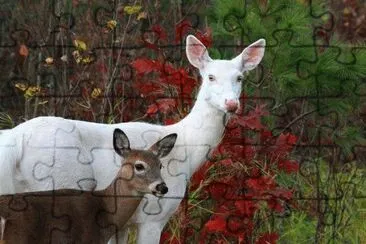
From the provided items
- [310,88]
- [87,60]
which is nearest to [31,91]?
[87,60]

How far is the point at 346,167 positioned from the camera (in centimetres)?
1073

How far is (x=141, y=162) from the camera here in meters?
7.66

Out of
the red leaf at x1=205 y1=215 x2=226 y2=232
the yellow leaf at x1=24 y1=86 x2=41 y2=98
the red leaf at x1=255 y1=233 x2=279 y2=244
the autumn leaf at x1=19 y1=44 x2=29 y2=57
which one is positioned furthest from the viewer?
the autumn leaf at x1=19 y1=44 x2=29 y2=57

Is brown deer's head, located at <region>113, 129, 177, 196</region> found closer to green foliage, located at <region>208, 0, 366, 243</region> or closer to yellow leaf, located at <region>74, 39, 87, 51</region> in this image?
green foliage, located at <region>208, 0, 366, 243</region>

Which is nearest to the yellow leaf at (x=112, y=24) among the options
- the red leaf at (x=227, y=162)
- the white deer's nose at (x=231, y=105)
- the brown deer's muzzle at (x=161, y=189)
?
the red leaf at (x=227, y=162)

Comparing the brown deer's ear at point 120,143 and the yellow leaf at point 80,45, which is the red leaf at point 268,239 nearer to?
the brown deer's ear at point 120,143

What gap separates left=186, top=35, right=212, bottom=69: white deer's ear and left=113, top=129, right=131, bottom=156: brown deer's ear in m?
0.99

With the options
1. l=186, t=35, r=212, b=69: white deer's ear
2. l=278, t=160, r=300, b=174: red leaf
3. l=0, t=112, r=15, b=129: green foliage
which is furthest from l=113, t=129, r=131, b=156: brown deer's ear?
l=0, t=112, r=15, b=129: green foliage

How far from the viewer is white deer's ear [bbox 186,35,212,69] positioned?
8523 mm
